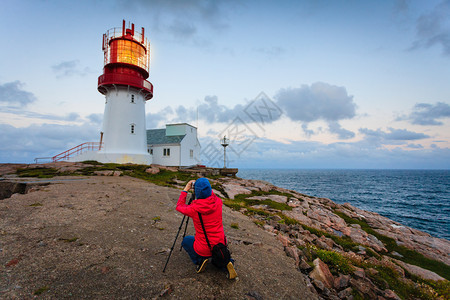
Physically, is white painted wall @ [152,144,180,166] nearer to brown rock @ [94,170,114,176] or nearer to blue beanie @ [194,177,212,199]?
brown rock @ [94,170,114,176]

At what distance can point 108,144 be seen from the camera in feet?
91.1

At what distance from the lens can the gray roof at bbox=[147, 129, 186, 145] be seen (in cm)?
3594

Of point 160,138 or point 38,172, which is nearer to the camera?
point 38,172

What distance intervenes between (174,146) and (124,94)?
11.2m

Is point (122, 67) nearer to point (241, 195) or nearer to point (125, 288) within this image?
point (241, 195)

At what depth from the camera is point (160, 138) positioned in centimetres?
3806

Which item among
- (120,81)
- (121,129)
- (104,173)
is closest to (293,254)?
(104,173)

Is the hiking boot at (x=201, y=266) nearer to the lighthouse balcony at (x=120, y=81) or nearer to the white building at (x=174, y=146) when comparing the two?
the lighthouse balcony at (x=120, y=81)

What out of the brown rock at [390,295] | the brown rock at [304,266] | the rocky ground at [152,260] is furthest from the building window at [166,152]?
the brown rock at [390,295]

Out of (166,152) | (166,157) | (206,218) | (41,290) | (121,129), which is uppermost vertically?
(121,129)

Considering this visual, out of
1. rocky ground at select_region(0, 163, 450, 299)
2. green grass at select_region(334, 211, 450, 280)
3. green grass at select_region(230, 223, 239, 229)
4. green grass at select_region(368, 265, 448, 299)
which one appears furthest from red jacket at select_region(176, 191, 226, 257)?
green grass at select_region(334, 211, 450, 280)

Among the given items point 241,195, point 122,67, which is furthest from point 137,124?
point 241,195

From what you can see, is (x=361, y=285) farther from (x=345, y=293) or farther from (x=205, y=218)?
(x=205, y=218)

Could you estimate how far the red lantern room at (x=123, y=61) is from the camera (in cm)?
2689
